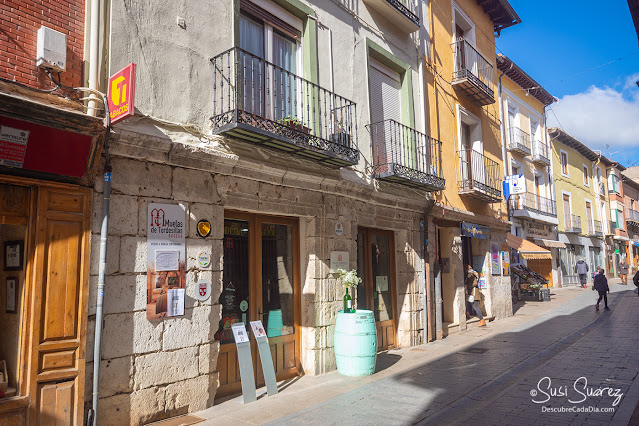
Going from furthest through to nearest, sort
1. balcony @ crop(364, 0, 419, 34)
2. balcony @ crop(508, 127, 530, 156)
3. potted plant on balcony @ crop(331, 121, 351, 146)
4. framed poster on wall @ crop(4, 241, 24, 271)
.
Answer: balcony @ crop(508, 127, 530, 156) → balcony @ crop(364, 0, 419, 34) → potted plant on balcony @ crop(331, 121, 351, 146) → framed poster on wall @ crop(4, 241, 24, 271)

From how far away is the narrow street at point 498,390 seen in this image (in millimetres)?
4913

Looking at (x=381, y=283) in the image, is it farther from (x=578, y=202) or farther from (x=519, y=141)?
(x=578, y=202)

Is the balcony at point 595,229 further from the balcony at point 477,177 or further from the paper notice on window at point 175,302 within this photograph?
the paper notice on window at point 175,302

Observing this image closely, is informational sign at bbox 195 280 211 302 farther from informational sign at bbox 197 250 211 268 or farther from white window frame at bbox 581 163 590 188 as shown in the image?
white window frame at bbox 581 163 590 188

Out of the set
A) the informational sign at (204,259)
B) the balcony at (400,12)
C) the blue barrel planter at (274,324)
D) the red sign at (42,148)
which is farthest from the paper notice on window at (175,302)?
the balcony at (400,12)

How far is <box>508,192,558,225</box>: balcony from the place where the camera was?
19.1 metres

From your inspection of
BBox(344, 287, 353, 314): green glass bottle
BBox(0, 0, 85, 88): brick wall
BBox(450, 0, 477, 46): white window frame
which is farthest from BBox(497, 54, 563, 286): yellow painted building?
BBox(0, 0, 85, 88): brick wall

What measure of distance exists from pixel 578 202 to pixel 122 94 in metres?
27.9

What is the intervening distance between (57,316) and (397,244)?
259 inches

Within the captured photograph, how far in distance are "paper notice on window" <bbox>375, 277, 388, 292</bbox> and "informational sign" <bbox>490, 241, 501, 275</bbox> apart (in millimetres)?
4757

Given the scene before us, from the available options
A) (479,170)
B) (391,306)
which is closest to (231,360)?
(391,306)

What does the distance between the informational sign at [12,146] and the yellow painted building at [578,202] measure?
2460 centimetres

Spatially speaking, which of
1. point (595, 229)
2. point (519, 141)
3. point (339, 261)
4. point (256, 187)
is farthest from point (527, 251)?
point (595, 229)

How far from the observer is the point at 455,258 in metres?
11.1
